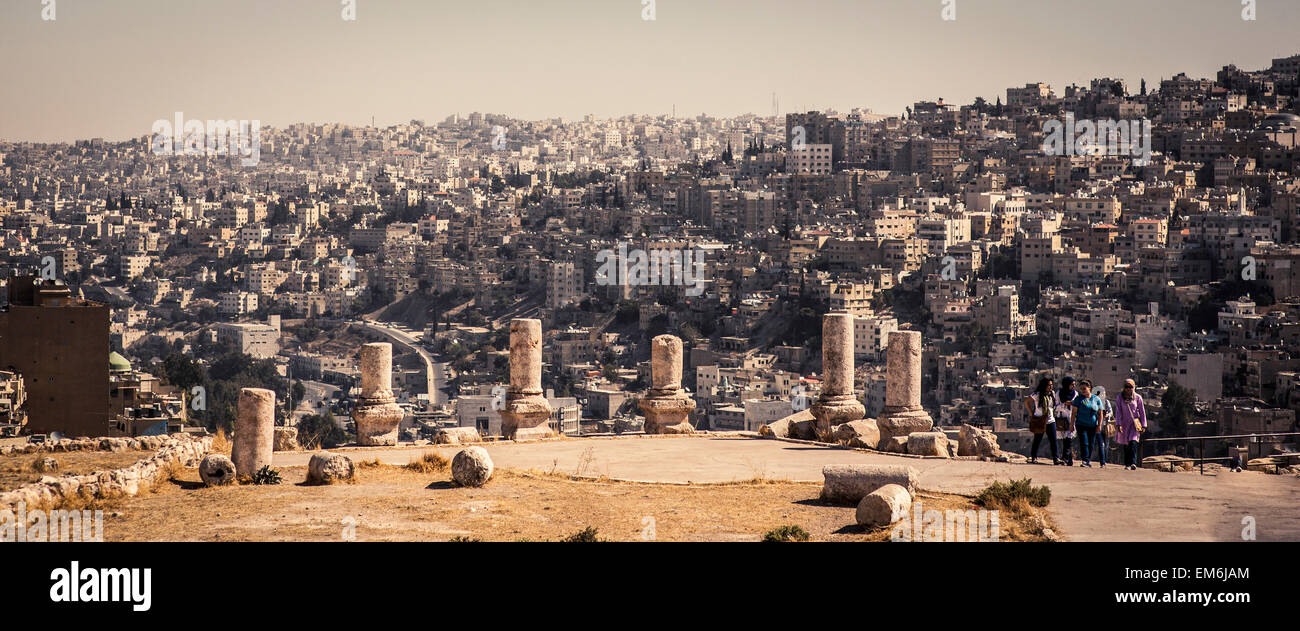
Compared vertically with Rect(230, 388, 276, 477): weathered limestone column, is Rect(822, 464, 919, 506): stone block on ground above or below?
below

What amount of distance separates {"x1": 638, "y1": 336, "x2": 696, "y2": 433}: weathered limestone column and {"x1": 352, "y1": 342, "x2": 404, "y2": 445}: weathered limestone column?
2.65m

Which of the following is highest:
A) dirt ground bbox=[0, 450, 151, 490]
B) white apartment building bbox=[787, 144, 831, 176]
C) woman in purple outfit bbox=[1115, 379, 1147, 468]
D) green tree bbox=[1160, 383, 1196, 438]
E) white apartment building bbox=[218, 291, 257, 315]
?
white apartment building bbox=[787, 144, 831, 176]

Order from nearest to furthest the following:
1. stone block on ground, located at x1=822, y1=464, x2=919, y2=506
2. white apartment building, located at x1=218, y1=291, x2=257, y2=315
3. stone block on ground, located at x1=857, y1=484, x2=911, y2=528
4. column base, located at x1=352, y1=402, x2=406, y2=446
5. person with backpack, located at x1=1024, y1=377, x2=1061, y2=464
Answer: stone block on ground, located at x1=857, y1=484, x2=911, y2=528 < stone block on ground, located at x1=822, y1=464, x2=919, y2=506 < person with backpack, located at x1=1024, y1=377, x2=1061, y2=464 < column base, located at x1=352, y1=402, x2=406, y2=446 < white apartment building, located at x1=218, y1=291, x2=257, y2=315

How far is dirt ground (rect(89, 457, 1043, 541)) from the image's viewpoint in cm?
939

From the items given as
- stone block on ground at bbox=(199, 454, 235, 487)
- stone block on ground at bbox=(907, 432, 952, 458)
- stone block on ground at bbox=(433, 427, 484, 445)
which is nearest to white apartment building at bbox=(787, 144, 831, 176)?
stone block on ground at bbox=(433, 427, 484, 445)

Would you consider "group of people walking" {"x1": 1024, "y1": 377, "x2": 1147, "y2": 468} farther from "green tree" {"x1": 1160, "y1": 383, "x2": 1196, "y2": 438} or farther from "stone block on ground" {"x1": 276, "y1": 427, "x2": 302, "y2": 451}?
"green tree" {"x1": 1160, "y1": 383, "x2": 1196, "y2": 438}

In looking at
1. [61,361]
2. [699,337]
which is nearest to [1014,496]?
[61,361]

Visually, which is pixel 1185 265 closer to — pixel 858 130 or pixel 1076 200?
pixel 1076 200

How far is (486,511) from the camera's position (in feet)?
33.6

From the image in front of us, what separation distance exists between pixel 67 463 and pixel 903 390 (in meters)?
7.54

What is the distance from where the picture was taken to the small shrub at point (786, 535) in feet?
29.7

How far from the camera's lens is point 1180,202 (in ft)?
310

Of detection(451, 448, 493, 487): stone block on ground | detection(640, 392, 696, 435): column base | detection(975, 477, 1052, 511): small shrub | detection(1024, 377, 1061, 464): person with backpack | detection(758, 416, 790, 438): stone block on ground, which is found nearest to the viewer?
detection(975, 477, 1052, 511): small shrub
